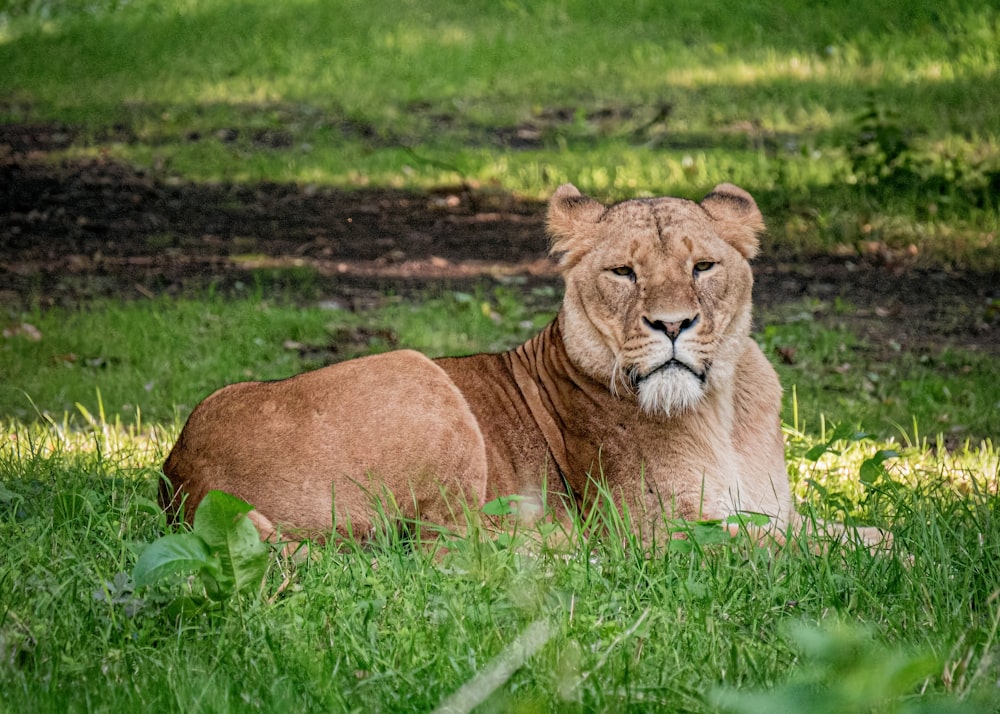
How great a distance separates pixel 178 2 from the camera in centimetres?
1602

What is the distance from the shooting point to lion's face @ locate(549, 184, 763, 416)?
4.07 meters

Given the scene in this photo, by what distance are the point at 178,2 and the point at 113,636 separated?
14213mm

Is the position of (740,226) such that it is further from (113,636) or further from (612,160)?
(612,160)

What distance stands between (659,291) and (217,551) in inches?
65.5

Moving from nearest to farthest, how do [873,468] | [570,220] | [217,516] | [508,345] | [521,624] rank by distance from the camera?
[521,624]
[217,516]
[873,468]
[570,220]
[508,345]

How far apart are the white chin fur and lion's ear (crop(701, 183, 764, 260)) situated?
56 centimetres

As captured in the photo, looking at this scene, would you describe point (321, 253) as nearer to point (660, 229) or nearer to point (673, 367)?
point (660, 229)

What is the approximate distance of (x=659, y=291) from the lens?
408 centimetres

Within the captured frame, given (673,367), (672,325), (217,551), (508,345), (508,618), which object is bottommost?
(508,345)

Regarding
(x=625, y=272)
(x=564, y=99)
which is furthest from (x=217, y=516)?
(x=564, y=99)

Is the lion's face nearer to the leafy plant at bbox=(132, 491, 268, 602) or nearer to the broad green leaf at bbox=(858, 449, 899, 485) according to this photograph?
the broad green leaf at bbox=(858, 449, 899, 485)

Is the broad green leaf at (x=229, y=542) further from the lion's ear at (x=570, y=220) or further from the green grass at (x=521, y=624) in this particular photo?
the lion's ear at (x=570, y=220)

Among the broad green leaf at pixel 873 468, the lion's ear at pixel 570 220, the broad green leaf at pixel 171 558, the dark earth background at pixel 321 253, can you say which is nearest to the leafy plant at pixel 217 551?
the broad green leaf at pixel 171 558

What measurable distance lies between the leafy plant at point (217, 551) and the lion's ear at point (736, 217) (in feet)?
6.54
